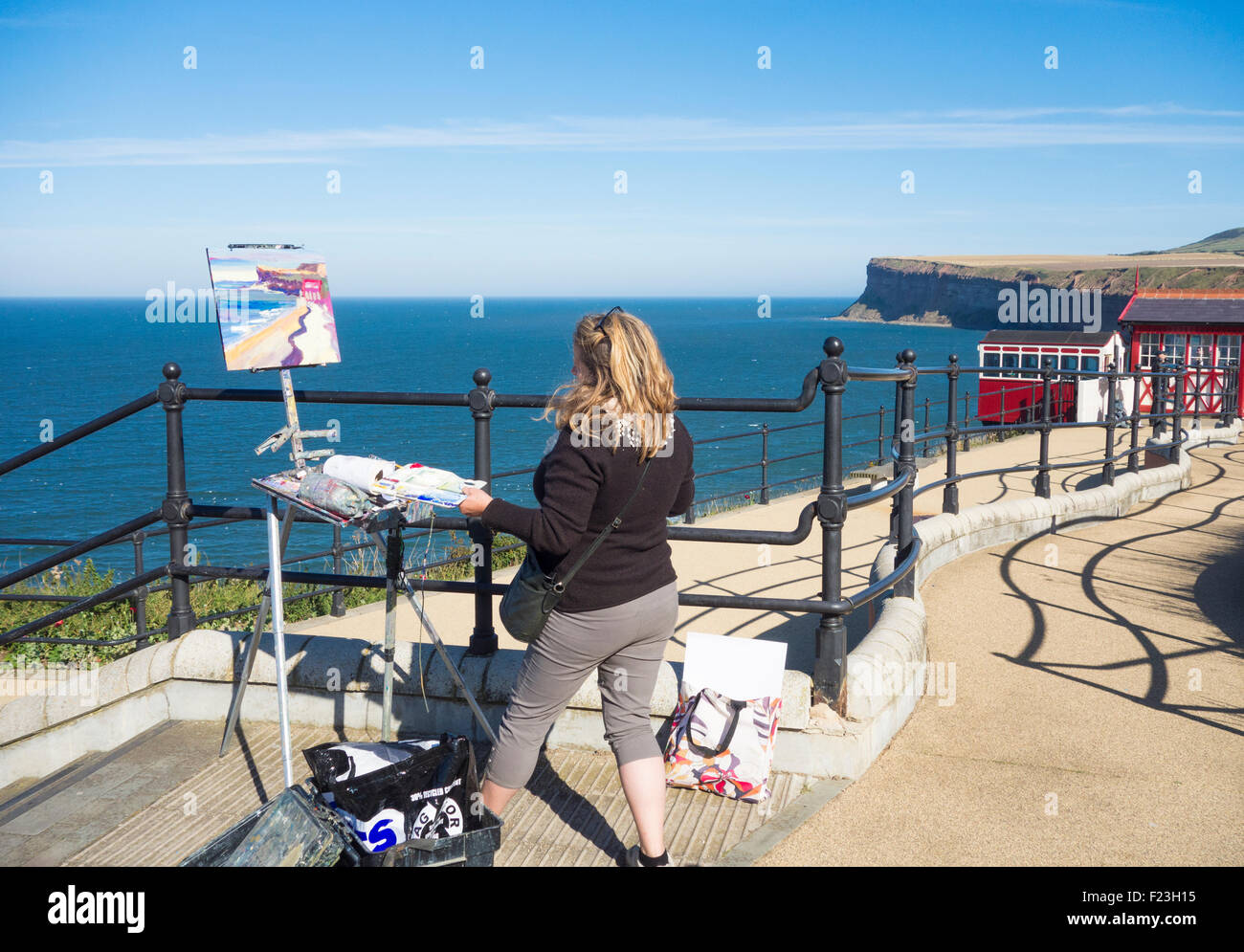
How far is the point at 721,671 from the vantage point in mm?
3848

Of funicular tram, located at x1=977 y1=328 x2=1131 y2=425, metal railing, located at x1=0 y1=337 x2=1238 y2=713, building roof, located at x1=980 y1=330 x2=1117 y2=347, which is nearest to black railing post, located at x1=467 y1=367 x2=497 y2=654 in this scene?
metal railing, located at x1=0 y1=337 x2=1238 y2=713

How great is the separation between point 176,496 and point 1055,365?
29911 millimetres

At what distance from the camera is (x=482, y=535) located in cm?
405

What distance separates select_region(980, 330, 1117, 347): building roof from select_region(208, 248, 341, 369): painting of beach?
2972 cm

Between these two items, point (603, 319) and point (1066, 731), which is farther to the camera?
point (1066, 731)

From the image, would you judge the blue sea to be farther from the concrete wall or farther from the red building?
the red building

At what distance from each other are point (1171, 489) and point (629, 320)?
8594mm

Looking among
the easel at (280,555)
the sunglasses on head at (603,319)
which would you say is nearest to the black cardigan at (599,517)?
the sunglasses on head at (603,319)

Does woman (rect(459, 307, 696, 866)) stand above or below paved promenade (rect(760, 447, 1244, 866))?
above

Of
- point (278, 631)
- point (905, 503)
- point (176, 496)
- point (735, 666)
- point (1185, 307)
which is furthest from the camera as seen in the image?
point (1185, 307)

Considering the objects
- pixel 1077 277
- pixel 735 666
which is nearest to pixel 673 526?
pixel 735 666

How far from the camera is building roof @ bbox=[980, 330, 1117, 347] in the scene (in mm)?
30141

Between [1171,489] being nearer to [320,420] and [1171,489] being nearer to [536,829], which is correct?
[536,829]

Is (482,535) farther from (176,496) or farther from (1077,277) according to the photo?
(1077,277)
